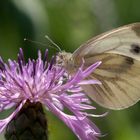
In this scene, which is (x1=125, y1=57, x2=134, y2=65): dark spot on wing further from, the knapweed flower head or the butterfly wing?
the knapweed flower head

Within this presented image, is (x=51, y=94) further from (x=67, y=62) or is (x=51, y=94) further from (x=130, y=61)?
(x=130, y=61)

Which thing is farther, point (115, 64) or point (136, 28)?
point (115, 64)

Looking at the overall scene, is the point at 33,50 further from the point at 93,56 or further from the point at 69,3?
the point at 69,3

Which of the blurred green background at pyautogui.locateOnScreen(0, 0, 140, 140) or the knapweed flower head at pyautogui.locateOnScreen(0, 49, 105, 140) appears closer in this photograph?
the knapweed flower head at pyautogui.locateOnScreen(0, 49, 105, 140)

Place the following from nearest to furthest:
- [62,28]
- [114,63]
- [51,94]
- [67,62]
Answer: [51,94], [67,62], [114,63], [62,28]

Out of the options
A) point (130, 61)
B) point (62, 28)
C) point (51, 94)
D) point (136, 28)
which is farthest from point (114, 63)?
point (62, 28)

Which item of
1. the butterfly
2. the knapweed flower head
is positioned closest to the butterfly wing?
the butterfly

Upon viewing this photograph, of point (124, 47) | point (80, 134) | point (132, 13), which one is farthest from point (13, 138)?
point (132, 13)
